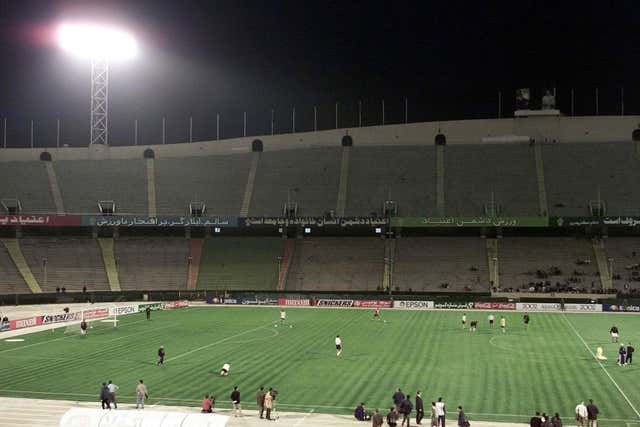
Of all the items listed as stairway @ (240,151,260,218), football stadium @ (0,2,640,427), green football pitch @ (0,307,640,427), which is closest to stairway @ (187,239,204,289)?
football stadium @ (0,2,640,427)

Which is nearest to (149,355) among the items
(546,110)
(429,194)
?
(429,194)

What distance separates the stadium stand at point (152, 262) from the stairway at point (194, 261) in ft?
1.60

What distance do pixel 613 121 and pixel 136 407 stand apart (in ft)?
257

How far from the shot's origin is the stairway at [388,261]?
240 ft

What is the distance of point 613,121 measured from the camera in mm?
86500

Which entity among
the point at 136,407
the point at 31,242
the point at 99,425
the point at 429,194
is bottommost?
the point at 136,407

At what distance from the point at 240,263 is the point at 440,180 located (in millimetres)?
27887

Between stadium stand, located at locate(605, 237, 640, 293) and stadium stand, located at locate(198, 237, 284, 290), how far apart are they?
123 ft

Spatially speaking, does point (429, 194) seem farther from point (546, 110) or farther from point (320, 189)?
point (546, 110)

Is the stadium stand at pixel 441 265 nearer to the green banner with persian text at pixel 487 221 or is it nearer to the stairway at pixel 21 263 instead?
the green banner with persian text at pixel 487 221

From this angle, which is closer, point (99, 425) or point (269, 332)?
point (99, 425)

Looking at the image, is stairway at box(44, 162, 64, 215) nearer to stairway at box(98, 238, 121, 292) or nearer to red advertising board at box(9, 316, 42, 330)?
stairway at box(98, 238, 121, 292)

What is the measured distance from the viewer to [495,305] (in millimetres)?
65250

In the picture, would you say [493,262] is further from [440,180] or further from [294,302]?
[294,302]
